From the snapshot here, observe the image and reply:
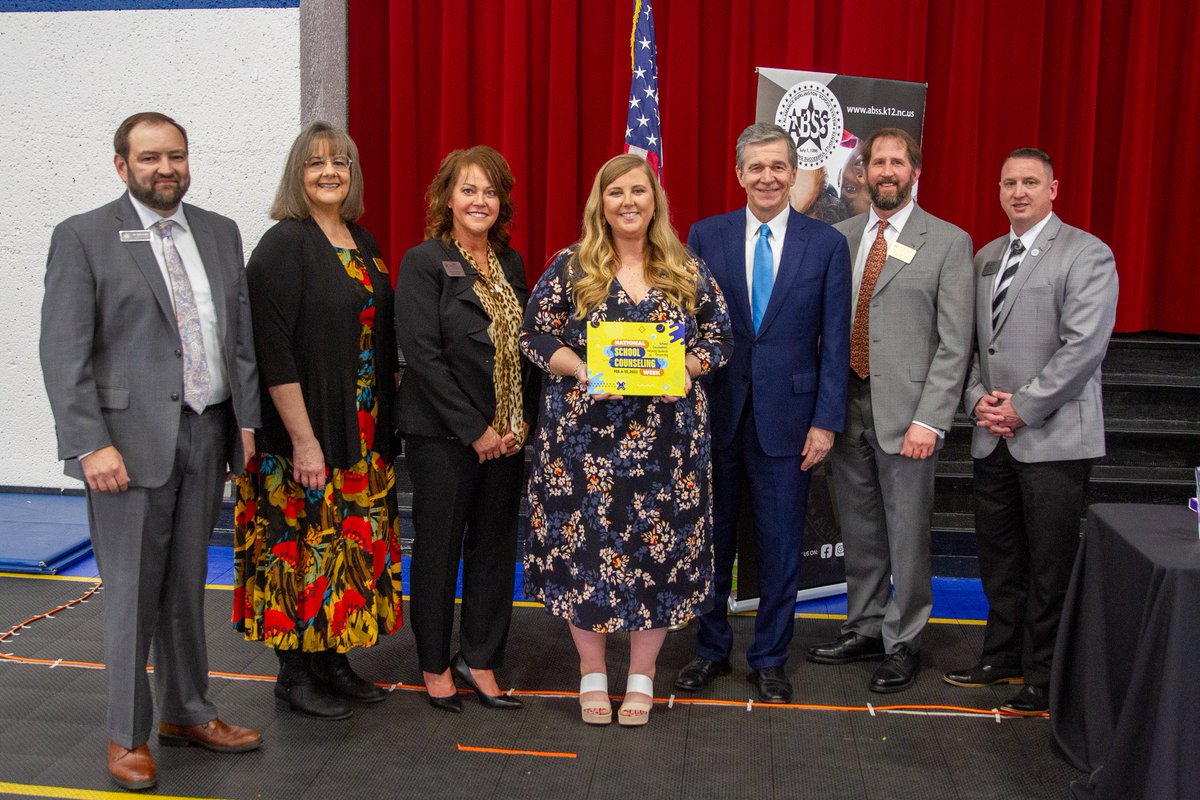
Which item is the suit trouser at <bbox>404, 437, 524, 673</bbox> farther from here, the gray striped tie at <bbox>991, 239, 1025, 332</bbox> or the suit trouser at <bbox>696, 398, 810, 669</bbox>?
the gray striped tie at <bbox>991, 239, 1025, 332</bbox>

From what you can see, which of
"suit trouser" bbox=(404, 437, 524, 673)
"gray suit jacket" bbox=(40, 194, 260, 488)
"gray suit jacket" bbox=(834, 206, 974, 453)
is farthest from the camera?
"gray suit jacket" bbox=(834, 206, 974, 453)

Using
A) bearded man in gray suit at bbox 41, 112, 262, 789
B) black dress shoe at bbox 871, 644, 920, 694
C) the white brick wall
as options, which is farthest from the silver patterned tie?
the white brick wall

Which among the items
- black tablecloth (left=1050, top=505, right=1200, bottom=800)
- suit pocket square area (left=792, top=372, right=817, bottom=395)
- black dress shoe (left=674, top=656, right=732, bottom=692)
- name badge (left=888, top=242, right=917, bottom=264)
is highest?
name badge (left=888, top=242, right=917, bottom=264)

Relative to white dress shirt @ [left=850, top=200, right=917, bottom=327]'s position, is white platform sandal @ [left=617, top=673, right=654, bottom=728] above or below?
below

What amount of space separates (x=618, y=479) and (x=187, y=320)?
3.96 feet

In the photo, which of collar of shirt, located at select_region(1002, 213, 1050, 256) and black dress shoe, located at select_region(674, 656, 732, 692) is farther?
black dress shoe, located at select_region(674, 656, 732, 692)

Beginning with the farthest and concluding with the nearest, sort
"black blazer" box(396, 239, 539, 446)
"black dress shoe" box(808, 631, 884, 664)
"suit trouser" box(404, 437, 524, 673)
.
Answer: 1. "black dress shoe" box(808, 631, 884, 664)
2. "suit trouser" box(404, 437, 524, 673)
3. "black blazer" box(396, 239, 539, 446)

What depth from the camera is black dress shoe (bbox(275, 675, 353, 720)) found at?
3148 mm

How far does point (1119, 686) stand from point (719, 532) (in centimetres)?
122

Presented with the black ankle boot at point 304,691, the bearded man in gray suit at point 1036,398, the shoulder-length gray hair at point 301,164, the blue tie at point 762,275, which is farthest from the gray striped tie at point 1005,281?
the black ankle boot at point 304,691

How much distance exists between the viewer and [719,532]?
3367mm

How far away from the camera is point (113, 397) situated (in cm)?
260

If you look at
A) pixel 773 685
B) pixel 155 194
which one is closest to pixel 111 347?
pixel 155 194

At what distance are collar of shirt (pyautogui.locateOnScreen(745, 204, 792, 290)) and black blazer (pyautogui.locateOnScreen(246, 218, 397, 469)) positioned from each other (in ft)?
3.80
